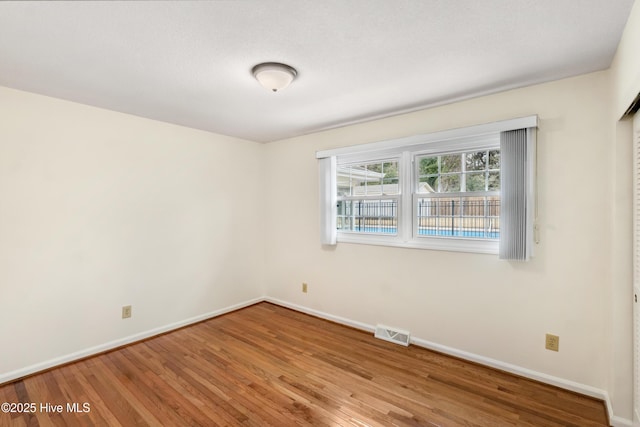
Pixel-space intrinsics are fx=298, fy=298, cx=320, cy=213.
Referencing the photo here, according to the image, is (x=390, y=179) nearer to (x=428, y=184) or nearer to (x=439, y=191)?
(x=428, y=184)

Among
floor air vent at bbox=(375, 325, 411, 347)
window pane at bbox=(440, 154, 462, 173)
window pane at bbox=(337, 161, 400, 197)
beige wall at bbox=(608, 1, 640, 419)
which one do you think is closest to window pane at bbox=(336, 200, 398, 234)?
window pane at bbox=(337, 161, 400, 197)

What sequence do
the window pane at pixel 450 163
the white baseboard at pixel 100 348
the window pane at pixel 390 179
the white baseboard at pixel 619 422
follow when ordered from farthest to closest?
the window pane at pixel 390 179, the window pane at pixel 450 163, the white baseboard at pixel 100 348, the white baseboard at pixel 619 422

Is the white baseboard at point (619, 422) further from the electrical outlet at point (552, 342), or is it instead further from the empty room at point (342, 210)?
the electrical outlet at point (552, 342)

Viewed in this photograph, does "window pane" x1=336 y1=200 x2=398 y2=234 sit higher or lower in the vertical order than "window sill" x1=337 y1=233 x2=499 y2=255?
higher

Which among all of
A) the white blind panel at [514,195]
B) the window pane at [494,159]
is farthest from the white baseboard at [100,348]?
the window pane at [494,159]

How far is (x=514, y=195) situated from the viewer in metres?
2.39

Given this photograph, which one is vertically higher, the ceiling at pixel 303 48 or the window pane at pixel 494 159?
the ceiling at pixel 303 48

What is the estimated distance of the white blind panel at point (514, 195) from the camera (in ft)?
7.75

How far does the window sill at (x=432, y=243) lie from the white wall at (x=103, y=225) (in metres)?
1.74

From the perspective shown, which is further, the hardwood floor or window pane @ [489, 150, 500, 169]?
window pane @ [489, 150, 500, 169]

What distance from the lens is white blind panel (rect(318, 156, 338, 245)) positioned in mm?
3648

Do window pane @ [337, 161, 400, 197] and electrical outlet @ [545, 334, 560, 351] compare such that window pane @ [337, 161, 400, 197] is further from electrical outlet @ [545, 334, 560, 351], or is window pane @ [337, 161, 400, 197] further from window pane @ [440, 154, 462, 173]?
electrical outlet @ [545, 334, 560, 351]

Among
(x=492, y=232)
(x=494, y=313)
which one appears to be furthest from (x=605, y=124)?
(x=494, y=313)

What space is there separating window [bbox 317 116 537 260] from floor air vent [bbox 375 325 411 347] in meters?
0.90
